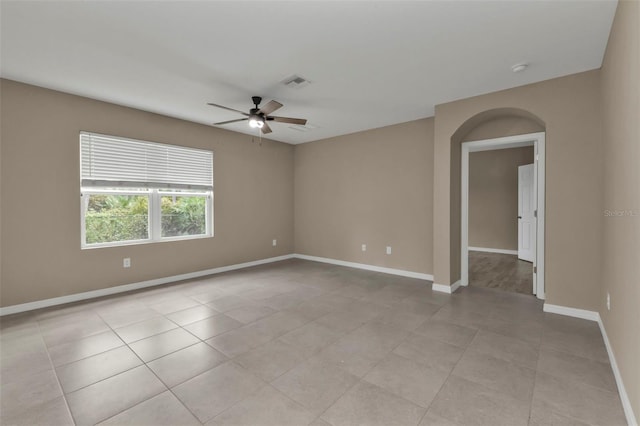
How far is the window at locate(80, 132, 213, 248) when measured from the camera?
3992 mm

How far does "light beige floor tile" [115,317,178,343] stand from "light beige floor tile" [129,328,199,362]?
0.10m

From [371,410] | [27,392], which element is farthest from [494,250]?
[27,392]

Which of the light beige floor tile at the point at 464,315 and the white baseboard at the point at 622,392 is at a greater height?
the white baseboard at the point at 622,392

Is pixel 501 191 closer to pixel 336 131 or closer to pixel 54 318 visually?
pixel 336 131

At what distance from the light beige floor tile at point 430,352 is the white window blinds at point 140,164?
4.21 metres

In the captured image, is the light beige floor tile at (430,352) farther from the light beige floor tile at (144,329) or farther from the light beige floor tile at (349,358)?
the light beige floor tile at (144,329)

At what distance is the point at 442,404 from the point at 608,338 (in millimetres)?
1839

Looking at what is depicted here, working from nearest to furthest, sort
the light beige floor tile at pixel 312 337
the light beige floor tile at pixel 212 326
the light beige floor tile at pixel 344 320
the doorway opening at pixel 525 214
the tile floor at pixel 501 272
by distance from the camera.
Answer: the light beige floor tile at pixel 312 337 → the light beige floor tile at pixel 212 326 → the light beige floor tile at pixel 344 320 → the doorway opening at pixel 525 214 → the tile floor at pixel 501 272

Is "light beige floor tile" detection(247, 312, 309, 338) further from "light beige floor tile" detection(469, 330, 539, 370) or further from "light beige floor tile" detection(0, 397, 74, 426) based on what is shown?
"light beige floor tile" detection(469, 330, 539, 370)

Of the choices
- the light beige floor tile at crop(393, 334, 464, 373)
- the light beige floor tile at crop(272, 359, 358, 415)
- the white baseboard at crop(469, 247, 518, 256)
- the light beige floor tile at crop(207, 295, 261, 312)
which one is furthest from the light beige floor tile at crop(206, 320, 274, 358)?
the white baseboard at crop(469, 247, 518, 256)

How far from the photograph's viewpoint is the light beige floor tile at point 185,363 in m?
2.16

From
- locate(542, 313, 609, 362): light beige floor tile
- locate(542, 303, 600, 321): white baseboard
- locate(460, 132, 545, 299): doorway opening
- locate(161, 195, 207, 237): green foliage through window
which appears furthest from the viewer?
locate(161, 195, 207, 237): green foliage through window

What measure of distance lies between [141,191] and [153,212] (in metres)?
0.37

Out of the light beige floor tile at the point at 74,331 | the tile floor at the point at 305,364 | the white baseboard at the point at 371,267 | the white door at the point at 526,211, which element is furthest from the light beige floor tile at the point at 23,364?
the white door at the point at 526,211
